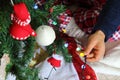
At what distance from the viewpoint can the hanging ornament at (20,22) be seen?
1.35 ft

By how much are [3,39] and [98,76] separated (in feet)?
1.46

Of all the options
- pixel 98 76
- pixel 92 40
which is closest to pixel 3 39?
pixel 92 40

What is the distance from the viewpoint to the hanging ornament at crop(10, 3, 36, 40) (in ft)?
1.35

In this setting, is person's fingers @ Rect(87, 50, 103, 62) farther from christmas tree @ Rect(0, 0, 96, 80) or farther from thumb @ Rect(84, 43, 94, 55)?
christmas tree @ Rect(0, 0, 96, 80)

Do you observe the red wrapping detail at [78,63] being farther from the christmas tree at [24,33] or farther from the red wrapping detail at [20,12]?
the red wrapping detail at [20,12]

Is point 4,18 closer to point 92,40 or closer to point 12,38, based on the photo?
point 12,38

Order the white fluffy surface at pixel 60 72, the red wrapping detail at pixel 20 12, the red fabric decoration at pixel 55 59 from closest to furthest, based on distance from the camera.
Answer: the red wrapping detail at pixel 20 12
the red fabric decoration at pixel 55 59
the white fluffy surface at pixel 60 72

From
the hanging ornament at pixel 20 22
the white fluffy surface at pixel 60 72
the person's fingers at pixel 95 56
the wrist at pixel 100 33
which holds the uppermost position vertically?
the hanging ornament at pixel 20 22

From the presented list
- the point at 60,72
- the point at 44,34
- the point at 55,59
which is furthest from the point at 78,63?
the point at 44,34

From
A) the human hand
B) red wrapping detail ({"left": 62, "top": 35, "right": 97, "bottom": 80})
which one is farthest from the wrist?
red wrapping detail ({"left": 62, "top": 35, "right": 97, "bottom": 80})

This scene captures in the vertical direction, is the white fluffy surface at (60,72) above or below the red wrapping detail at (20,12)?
below

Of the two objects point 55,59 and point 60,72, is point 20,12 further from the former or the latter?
point 60,72

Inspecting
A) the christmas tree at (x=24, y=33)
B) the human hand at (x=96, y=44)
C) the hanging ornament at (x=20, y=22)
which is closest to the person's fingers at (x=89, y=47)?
the human hand at (x=96, y=44)

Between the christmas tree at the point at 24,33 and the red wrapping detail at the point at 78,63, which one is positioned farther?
the red wrapping detail at the point at 78,63
